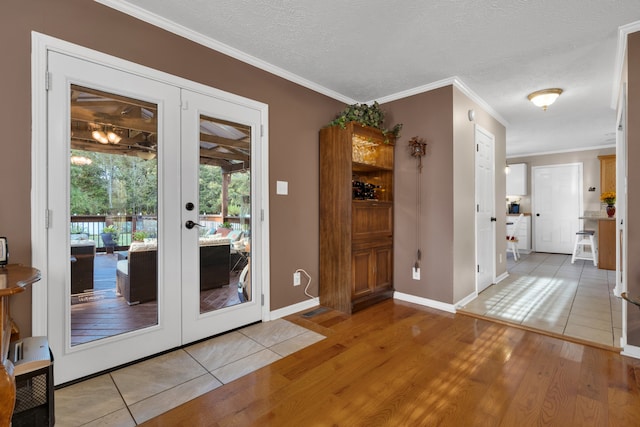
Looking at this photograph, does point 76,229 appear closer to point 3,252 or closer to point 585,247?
point 3,252

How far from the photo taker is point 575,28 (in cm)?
233

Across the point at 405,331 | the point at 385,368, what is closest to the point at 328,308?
the point at 405,331

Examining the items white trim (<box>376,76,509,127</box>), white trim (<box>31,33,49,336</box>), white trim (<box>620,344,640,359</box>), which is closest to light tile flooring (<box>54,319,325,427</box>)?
white trim (<box>31,33,49,336</box>)

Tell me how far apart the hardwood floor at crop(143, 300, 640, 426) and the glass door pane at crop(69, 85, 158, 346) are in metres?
0.85

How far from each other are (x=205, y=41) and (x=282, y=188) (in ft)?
4.57

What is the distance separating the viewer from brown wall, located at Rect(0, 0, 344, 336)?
5.54 ft

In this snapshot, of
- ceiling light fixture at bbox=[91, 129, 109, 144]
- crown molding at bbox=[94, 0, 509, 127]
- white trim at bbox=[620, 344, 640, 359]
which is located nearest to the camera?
ceiling light fixture at bbox=[91, 129, 109, 144]

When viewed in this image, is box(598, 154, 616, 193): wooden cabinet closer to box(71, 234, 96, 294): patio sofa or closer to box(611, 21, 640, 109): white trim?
box(611, 21, 640, 109): white trim

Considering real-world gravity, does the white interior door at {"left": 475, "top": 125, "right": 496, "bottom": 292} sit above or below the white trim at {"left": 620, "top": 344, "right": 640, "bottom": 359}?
above

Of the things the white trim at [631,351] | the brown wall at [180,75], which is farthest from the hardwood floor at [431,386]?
the brown wall at [180,75]

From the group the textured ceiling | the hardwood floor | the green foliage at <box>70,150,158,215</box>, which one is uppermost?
the textured ceiling

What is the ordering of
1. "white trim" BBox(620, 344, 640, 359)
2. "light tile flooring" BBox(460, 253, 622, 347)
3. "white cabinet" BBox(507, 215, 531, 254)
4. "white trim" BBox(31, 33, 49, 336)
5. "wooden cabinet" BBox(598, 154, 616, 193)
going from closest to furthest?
"white trim" BBox(31, 33, 49, 336) < "white trim" BBox(620, 344, 640, 359) < "light tile flooring" BBox(460, 253, 622, 347) < "wooden cabinet" BBox(598, 154, 616, 193) < "white cabinet" BBox(507, 215, 531, 254)

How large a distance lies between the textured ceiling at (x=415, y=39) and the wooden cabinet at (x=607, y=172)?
3.66m

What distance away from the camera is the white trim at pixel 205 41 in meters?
2.05
